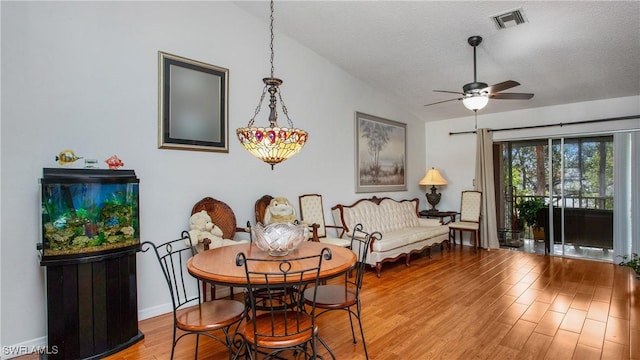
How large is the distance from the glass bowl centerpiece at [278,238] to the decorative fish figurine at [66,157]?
1531mm

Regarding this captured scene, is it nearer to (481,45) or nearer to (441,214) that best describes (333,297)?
(481,45)

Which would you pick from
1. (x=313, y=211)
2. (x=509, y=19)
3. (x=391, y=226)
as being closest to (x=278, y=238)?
(x=313, y=211)

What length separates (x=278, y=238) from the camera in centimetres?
221

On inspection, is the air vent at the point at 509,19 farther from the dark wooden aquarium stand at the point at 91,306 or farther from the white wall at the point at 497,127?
the dark wooden aquarium stand at the point at 91,306

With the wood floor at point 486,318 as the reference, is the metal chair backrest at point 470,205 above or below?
above

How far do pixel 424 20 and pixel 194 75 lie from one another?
2.57m

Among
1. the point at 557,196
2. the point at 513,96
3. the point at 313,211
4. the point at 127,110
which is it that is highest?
Result: the point at 513,96

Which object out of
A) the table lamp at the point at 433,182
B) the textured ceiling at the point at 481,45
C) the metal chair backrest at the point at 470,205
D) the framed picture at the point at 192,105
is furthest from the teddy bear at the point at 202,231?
the metal chair backrest at the point at 470,205

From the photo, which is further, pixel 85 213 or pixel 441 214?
pixel 441 214

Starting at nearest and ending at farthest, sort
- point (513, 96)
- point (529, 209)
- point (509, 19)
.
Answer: point (509, 19) → point (513, 96) → point (529, 209)

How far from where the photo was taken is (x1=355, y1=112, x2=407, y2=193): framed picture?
539 centimetres

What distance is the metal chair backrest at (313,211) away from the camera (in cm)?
436

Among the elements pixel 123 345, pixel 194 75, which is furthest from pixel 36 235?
pixel 194 75

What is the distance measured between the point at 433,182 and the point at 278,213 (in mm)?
3779
